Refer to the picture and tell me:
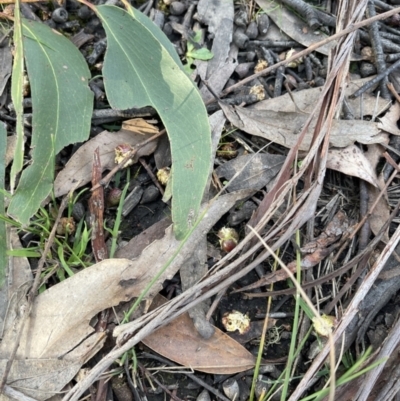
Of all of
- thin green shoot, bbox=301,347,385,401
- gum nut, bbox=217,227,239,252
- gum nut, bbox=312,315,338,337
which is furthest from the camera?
gum nut, bbox=217,227,239,252

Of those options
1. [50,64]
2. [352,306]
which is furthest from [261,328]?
[50,64]

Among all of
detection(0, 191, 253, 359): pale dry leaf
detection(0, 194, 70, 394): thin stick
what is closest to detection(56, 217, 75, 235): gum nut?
detection(0, 194, 70, 394): thin stick

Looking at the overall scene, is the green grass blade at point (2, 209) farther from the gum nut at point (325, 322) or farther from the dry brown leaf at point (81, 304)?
the gum nut at point (325, 322)

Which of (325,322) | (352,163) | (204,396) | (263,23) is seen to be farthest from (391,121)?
(204,396)

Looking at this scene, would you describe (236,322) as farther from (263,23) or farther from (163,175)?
(263,23)

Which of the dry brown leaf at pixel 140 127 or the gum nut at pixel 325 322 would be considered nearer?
the gum nut at pixel 325 322

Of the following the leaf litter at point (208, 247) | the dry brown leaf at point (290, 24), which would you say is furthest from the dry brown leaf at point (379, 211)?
the dry brown leaf at point (290, 24)

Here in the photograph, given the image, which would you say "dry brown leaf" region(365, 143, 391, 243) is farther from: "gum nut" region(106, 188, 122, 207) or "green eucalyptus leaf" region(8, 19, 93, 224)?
"green eucalyptus leaf" region(8, 19, 93, 224)
